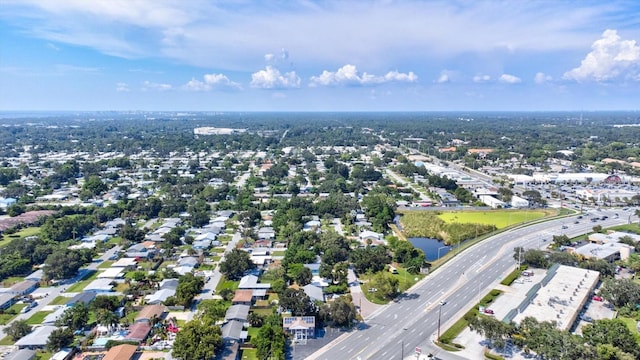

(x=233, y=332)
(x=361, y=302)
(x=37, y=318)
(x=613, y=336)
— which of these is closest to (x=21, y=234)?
(x=37, y=318)

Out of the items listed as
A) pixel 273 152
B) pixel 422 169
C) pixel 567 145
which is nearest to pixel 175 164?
pixel 273 152

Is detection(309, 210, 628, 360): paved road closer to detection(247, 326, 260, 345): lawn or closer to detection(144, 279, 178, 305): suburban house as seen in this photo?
detection(247, 326, 260, 345): lawn

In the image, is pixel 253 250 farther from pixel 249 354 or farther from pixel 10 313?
pixel 10 313

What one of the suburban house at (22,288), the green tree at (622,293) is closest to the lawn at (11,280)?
the suburban house at (22,288)

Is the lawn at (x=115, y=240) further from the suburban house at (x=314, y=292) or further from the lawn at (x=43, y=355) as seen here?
the suburban house at (x=314, y=292)

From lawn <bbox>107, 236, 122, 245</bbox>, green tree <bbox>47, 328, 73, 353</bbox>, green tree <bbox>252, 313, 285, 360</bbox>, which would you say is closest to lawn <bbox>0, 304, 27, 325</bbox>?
green tree <bbox>47, 328, 73, 353</bbox>

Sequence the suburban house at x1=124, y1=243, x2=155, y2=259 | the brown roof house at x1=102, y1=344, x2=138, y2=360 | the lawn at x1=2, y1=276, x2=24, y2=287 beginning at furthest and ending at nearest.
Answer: the suburban house at x1=124, y1=243, x2=155, y2=259 → the lawn at x1=2, y1=276, x2=24, y2=287 → the brown roof house at x1=102, y1=344, x2=138, y2=360
